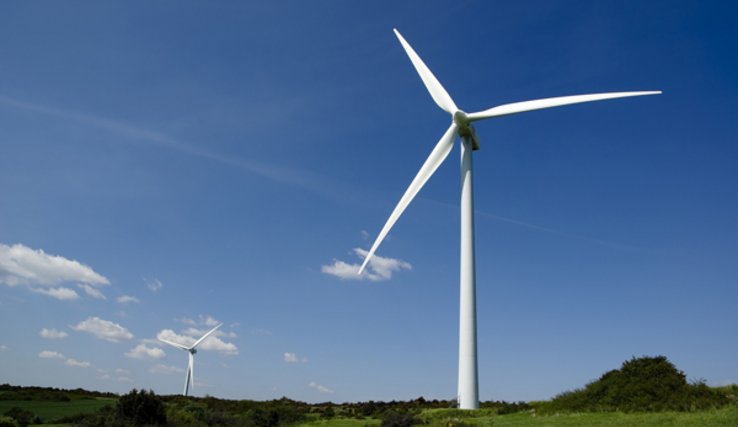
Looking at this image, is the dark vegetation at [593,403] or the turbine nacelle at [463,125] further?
the turbine nacelle at [463,125]

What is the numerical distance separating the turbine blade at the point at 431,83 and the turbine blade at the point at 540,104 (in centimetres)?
247

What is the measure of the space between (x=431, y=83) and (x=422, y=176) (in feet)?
32.6

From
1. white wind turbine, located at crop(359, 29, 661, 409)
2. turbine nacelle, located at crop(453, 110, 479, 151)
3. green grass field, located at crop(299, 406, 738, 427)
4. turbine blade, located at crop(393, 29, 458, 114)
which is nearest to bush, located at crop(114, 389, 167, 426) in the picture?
white wind turbine, located at crop(359, 29, 661, 409)

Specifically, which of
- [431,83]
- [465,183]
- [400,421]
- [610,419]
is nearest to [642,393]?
[610,419]

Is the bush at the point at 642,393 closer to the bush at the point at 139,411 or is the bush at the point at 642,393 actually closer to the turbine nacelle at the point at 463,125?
the turbine nacelle at the point at 463,125

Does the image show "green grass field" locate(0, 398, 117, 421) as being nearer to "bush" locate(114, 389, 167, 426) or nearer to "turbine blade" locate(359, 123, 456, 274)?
"bush" locate(114, 389, 167, 426)

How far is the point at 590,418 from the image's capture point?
86.0ft

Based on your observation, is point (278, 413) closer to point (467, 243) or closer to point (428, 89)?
point (467, 243)

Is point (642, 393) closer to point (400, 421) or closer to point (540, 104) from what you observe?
→ point (400, 421)

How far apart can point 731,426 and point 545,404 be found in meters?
15.1

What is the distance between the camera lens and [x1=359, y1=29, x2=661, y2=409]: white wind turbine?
35625 millimetres

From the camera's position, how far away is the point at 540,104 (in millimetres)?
40312

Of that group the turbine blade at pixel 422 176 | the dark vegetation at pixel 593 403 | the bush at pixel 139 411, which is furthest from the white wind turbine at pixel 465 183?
the bush at pixel 139 411

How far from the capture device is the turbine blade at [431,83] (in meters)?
44.8
